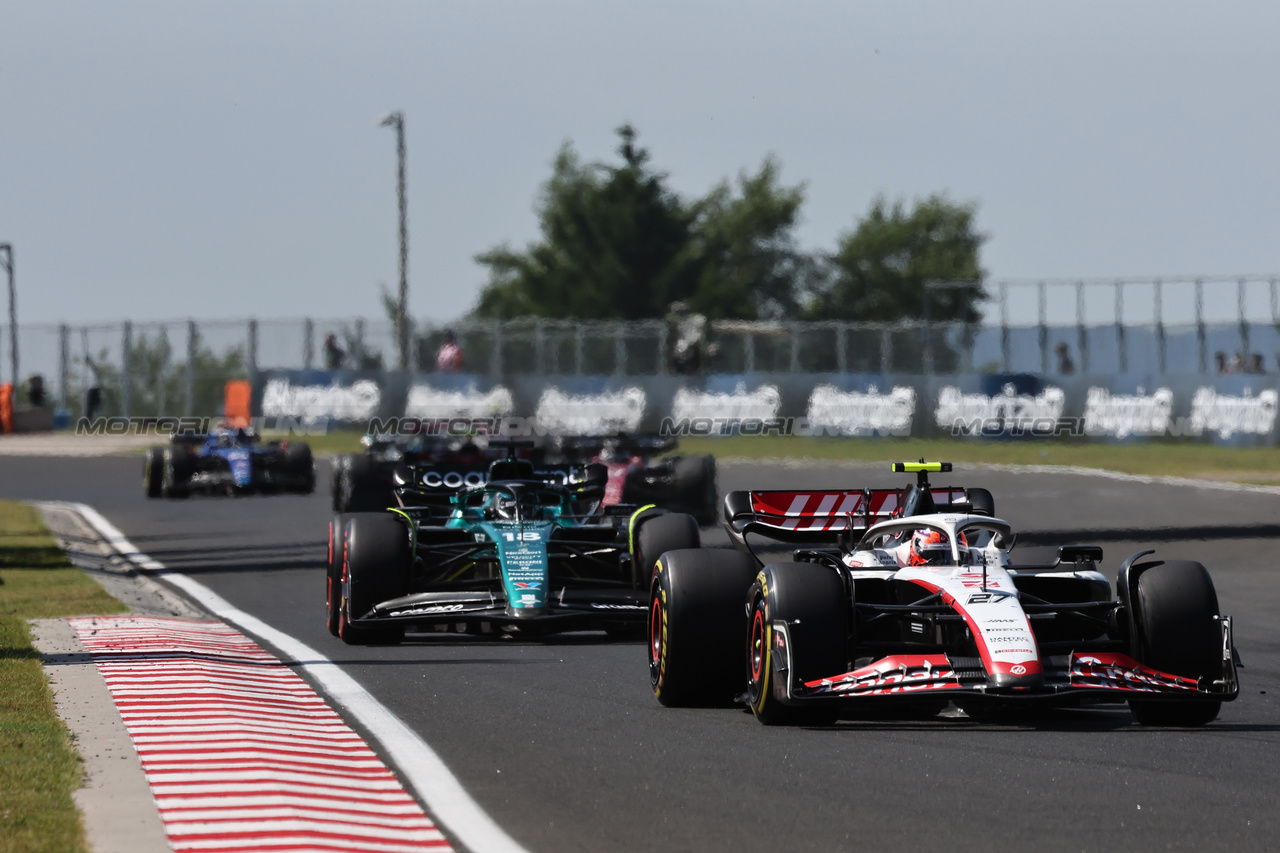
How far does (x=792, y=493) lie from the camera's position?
10.1m

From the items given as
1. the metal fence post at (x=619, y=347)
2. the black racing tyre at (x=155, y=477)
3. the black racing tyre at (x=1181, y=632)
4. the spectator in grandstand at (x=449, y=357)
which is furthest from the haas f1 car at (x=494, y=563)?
the metal fence post at (x=619, y=347)

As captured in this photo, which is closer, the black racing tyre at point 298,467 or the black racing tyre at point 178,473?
the black racing tyre at point 178,473

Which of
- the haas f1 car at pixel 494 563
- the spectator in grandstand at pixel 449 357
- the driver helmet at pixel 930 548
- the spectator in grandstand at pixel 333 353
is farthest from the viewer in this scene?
the spectator in grandstand at pixel 333 353

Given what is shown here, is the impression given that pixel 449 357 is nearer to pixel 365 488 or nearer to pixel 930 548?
pixel 365 488

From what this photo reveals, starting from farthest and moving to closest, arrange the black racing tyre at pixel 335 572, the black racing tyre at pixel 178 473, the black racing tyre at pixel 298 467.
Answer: the black racing tyre at pixel 298 467 → the black racing tyre at pixel 178 473 → the black racing tyre at pixel 335 572

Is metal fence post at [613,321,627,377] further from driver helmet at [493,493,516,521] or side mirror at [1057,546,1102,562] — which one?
side mirror at [1057,546,1102,562]

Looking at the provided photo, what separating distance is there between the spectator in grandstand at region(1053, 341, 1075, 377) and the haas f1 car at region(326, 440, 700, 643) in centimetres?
2724

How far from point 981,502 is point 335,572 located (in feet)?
12.0

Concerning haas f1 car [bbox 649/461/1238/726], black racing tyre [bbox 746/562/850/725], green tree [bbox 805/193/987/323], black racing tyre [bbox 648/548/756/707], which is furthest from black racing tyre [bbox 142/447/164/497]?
green tree [bbox 805/193/987/323]

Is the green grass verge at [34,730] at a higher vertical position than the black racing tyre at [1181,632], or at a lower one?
lower

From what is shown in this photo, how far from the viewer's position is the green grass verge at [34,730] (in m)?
5.88

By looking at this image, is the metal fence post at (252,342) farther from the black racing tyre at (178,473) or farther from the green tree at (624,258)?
the green tree at (624,258)

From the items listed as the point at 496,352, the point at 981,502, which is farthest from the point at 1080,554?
the point at 496,352

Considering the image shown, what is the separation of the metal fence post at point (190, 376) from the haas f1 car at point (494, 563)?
99.8 ft
